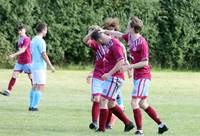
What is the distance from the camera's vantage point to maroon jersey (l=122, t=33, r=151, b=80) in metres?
12.3

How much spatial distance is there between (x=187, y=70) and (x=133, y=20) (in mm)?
27395

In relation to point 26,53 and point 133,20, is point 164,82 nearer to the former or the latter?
point 26,53

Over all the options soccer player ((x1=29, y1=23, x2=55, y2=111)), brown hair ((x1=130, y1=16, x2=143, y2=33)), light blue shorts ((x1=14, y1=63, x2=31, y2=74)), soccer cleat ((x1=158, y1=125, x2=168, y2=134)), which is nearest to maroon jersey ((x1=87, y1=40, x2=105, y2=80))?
brown hair ((x1=130, y1=16, x2=143, y2=33))

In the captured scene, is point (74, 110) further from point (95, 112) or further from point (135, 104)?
point (135, 104)

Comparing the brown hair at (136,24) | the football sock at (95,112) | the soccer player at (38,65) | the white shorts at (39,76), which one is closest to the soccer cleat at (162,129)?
the football sock at (95,112)

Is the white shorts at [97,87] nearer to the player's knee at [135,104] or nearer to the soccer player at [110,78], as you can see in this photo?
the soccer player at [110,78]

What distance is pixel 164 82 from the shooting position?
27.7 meters

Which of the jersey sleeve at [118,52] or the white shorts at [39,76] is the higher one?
the jersey sleeve at [118,52]

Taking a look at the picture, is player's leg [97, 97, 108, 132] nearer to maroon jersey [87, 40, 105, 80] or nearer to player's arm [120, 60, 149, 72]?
player's arm [120, 60, 149, 72]

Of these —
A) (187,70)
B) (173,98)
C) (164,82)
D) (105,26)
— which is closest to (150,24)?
(187,70)

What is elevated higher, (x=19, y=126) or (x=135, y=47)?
(x=135, y=47)

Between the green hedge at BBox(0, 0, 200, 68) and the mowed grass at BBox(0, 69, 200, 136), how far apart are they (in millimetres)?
9384

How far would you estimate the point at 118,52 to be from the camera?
12.3 meters

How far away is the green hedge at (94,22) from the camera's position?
3538 centimetres
